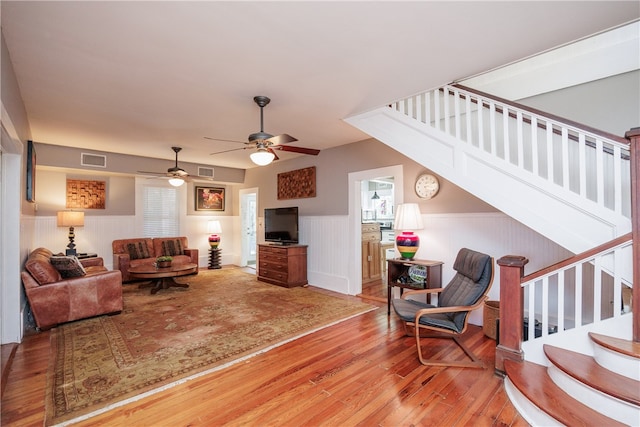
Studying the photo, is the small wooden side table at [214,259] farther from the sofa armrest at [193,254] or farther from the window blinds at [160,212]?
the window blinds at [160,212]

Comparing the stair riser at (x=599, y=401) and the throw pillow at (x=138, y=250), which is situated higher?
the throw pillow at (x=138, y=250)

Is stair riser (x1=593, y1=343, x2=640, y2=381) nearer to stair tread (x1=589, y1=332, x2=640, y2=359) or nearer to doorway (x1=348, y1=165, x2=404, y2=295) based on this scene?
stair tread (x1=589, y1=332, x2=640, y2=359)

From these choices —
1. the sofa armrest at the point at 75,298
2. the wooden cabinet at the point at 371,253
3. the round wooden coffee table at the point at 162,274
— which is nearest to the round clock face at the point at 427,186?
the wooden cabinet at the point at 371,253

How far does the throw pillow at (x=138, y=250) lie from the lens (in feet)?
19.7

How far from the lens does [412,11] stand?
1.87 m

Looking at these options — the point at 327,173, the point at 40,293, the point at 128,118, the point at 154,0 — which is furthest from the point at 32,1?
the point at 327,173

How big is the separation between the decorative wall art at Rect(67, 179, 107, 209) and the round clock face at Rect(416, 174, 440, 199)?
20.7 ft

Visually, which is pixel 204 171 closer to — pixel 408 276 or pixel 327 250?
pixel 327 250

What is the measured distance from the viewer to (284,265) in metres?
5.48

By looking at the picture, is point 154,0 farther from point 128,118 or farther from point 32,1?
point 128,118

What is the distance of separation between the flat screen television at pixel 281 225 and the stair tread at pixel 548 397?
4.09 metres

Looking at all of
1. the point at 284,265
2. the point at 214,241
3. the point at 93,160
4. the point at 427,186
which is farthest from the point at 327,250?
the point at 93,160

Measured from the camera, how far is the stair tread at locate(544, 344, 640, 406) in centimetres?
170

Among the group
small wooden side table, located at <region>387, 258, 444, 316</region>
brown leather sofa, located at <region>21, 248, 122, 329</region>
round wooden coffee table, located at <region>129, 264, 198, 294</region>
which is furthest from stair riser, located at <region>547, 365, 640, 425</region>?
round wooden coffee table, located at <region>129, 264, 198, 294</region>
